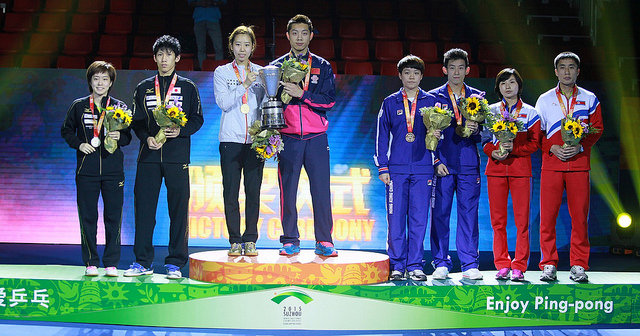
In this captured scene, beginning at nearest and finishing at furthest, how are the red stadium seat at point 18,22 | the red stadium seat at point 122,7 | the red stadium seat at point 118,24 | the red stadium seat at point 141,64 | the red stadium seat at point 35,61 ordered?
the red stadium seat at point 141,64 → the red stadium seat at point 35,61 → the red stadium seat at point 18,22 → the red stadium seat at point 118,24 → the red stadium seat at point 122,7

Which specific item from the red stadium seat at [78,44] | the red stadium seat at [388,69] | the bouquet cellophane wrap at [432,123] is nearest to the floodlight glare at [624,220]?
the red stadium seat at [388,69]

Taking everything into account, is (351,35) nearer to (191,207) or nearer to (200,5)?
(200,5)

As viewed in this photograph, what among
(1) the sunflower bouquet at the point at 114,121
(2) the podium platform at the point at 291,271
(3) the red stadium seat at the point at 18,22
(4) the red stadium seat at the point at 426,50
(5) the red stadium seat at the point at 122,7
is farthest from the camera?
(5) the red stadium seat at the point at 122,7

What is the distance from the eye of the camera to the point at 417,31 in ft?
30.0

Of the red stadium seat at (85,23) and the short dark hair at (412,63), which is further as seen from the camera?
the red stadium seat at (85,23)

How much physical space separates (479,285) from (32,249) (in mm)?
5193

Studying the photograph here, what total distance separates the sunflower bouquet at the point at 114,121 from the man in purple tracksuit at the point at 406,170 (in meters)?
1.74

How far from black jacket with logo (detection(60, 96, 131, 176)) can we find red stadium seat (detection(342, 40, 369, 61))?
14.4ft

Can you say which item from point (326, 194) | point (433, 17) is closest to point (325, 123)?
point (326, 194)

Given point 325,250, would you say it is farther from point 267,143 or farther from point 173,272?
point 173,272

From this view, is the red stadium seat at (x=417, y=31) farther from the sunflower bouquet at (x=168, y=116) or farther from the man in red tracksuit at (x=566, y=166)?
the sunflower bouquet at (x=168, y=116)

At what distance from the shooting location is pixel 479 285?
4371mm

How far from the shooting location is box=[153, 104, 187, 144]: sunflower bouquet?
4.46m

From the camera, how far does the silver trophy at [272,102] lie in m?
4.49
